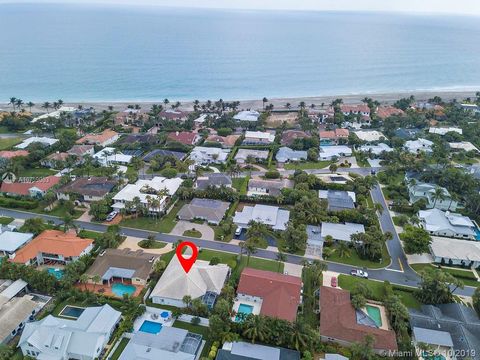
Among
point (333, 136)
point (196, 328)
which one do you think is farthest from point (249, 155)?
point (196, 328)

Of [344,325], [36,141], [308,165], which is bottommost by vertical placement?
[344,325]

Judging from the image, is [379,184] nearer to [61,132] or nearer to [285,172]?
[285,172]

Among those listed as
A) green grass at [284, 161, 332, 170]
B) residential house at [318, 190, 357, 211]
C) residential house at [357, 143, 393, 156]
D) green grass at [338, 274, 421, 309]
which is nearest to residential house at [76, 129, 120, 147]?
green grass at [284, 161, 332, 170]

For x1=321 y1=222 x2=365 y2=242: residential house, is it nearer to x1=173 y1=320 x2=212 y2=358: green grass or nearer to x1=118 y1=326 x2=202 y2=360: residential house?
x1=173 y1=320 x2=212 y2=358: green grass

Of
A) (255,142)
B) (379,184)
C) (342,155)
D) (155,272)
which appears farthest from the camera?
(255,142)

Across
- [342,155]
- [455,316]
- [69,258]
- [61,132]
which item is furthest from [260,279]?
[61,132]

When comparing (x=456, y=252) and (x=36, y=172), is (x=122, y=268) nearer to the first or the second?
(x=36, y=172)
